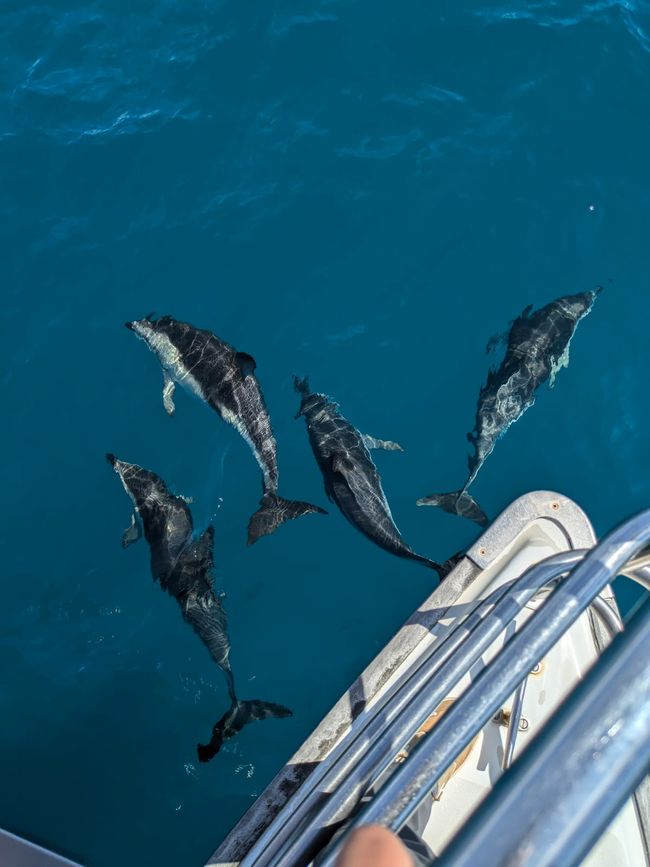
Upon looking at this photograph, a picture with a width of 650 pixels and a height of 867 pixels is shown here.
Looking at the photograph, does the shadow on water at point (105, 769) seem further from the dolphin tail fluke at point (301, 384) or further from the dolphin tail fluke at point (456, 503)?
the dolphin tail fluke at point (301, 384)

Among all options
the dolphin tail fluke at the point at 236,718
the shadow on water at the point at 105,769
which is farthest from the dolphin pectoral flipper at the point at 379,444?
the shadow on water at the point at 105,769

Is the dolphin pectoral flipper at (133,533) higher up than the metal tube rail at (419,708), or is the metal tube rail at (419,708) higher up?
the metal tube rail at (419,708)

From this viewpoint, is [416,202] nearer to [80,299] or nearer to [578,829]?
[80,299]

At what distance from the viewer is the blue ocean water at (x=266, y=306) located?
11297 millimetres

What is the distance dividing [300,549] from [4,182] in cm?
913

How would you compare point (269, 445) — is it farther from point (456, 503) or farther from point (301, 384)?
point (456, 503)

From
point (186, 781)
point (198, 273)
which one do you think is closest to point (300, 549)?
point (186, 781)

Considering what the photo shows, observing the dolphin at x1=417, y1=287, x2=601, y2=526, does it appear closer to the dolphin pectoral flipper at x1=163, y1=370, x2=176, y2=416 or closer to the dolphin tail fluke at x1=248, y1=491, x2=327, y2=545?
the dolphin tail fluke at x1=248, y1=491, x2=327, y2=545

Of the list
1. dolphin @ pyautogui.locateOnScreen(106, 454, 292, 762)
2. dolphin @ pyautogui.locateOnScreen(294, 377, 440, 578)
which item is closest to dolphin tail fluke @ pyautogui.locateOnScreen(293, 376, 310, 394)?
dolphin @ pyautogui.locateOnScreen(294, 377, 440, 578)

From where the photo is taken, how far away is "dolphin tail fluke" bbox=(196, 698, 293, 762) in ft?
34.8

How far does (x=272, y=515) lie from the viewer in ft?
38.3

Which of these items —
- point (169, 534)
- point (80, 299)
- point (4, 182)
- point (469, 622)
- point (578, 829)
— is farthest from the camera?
point (4, 182)

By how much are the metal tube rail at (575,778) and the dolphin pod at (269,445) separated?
8762 millimetres

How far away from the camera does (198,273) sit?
1364cm
